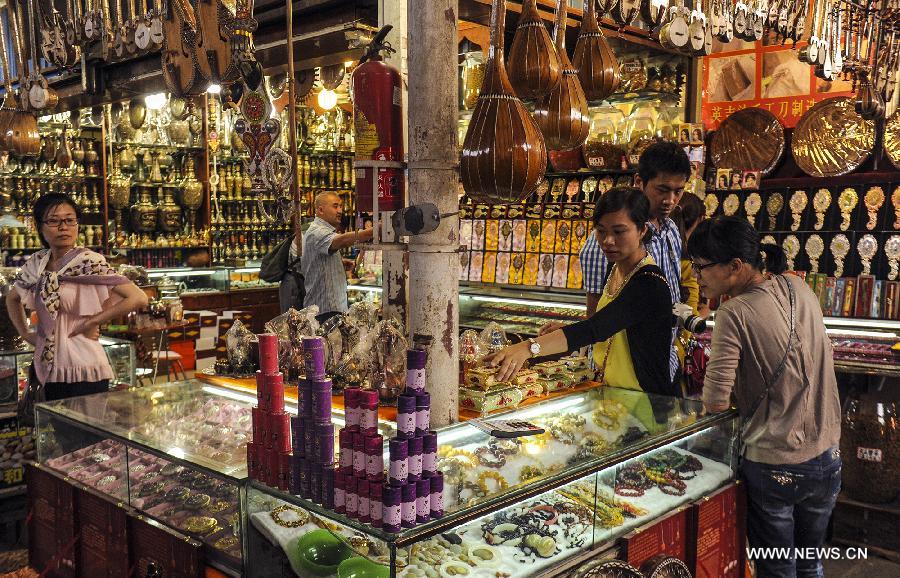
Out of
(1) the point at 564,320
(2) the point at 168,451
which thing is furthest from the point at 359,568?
(1) the point at 564,320

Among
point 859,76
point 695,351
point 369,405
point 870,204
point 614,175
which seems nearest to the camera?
point 369,405

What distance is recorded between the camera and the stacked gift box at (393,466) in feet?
4.69

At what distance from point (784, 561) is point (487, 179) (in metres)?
1.59

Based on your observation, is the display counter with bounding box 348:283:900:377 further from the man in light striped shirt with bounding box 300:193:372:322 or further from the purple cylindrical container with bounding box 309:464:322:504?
the purple cylindrical container with bounding box 309:464:322:504

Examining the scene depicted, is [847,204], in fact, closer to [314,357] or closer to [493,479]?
[493,479]

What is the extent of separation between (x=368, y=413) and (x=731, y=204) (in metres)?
4.00

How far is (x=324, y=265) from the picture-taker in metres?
4.88

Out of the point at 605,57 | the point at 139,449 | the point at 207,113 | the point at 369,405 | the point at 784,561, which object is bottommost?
the point at 784,561

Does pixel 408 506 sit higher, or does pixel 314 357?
pixel 314 357

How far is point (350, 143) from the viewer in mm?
9930

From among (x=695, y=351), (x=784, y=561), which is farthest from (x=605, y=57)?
(x=784, y=561)

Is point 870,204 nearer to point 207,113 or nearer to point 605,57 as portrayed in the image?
point 605,57

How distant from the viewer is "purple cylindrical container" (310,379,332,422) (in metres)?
1.62

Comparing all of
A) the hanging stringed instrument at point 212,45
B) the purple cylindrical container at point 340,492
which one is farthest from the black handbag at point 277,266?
the purple cylindrical container at point 340,492
